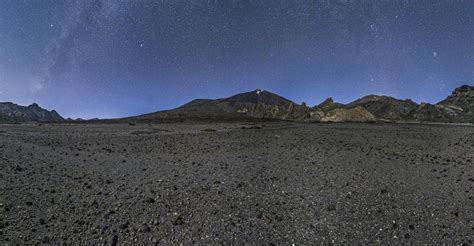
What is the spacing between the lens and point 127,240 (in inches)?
160

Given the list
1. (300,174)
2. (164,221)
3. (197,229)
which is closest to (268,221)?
(197,229)

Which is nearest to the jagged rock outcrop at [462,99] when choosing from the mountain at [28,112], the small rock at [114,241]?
the small rock at [114,241]

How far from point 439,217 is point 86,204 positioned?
276 inches

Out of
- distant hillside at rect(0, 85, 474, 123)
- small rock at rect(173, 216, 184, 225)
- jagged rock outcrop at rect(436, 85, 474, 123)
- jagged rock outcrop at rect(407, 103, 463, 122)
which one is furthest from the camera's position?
jagged rock outcrop at rect(436, 85, 474, 123)

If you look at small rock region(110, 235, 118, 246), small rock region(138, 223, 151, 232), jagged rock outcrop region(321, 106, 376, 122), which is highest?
jagged rock outcrop region(321, 106, 376, 122)

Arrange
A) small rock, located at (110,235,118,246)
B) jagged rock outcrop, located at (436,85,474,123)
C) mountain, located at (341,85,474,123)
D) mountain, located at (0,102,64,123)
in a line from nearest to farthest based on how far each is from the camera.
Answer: small rock, located at (110,235,118,246), mountain, located at (341,85,474,123), jagged rock outcrop, located at (436,85,474,123), mountain, located at (0,102,64,123)

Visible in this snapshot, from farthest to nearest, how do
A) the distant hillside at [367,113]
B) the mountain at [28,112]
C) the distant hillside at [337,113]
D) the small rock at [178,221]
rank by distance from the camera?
the mountain at [28,112], the distant hillside at [367,113], the distant hillside at [337,113], the small rock at [178,221]

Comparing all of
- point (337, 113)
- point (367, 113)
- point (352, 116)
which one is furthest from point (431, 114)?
point (352, 116)

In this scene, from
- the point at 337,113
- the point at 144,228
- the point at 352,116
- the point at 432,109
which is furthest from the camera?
the point at 432,109

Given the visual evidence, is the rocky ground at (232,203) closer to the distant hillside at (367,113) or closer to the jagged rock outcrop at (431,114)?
the distant hillside at (367,113)

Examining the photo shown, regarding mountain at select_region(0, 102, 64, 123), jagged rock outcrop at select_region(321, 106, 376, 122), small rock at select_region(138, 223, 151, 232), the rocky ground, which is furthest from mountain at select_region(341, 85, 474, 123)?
mountain at select_region(0, 102, 64, 123)

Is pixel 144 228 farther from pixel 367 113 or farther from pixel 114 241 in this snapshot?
pixel 367 113

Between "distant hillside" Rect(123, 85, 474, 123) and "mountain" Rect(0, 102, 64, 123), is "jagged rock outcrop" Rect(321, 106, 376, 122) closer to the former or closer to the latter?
"distant hillside" Rect(123, 85, 474, 123)

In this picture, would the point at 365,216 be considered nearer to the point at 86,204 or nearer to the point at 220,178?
the point at 220,178
